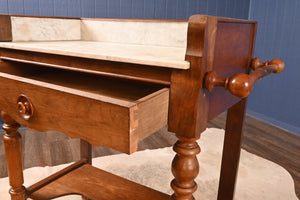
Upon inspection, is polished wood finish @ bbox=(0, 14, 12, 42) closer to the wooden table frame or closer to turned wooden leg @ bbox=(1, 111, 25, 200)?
the wooden table frame

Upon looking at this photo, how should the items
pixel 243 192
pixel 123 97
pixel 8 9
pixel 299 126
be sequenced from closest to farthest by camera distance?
pixel 123 97
pixel 243 192
pixel 8 9
pixel 299 126

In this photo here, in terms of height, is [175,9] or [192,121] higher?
[175,9]

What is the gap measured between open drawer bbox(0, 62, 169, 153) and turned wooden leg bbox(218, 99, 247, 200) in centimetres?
43

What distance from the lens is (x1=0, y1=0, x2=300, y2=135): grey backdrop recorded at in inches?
94.0

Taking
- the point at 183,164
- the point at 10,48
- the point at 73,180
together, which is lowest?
the point at 73,180

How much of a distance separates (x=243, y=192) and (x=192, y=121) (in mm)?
1023

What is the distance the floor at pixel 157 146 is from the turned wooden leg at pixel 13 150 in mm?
612

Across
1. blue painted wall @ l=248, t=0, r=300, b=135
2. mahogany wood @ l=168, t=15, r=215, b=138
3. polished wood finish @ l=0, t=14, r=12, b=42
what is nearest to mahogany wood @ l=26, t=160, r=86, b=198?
polished wood finish @ l=0, t=14, r=12, b=42

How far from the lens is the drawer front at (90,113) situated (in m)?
0.60

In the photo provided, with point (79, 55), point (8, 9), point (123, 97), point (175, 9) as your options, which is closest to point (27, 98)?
point (79, 55)

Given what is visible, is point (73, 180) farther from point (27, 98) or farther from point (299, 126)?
point (299, 126)

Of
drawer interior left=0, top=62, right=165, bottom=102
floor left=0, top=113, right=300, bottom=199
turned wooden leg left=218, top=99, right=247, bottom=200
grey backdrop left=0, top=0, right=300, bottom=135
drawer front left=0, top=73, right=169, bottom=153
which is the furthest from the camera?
grey backdrop left=0, top=0, right=300, bottom=135

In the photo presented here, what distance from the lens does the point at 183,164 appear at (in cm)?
77

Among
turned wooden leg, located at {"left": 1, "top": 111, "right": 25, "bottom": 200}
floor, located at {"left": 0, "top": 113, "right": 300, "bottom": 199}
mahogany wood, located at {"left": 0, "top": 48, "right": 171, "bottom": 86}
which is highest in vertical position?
mahogany wood, located at {"left": 0, "top": 48, "right": 171, "bottom": 86}
